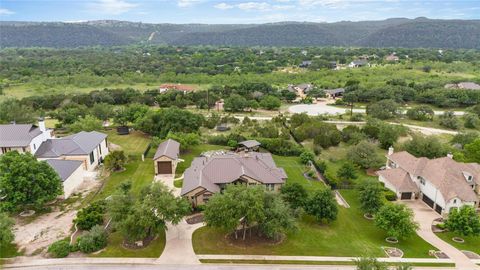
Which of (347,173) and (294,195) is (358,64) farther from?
(294,195)

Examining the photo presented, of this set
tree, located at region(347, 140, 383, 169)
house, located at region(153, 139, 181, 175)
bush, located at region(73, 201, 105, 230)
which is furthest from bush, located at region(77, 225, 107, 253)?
tree, located at region(347, 140, 383, 169)

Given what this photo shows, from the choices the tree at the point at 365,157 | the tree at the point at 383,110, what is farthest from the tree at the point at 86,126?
the tree at the point at 383,110

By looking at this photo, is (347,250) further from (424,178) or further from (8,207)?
(8,207)

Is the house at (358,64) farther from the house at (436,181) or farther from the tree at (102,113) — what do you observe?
the house at (436,181)

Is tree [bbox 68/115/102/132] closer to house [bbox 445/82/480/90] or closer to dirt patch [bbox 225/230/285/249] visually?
dirt patch [bbox 225/230/285/249]

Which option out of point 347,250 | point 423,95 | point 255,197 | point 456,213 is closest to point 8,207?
point 255,197
